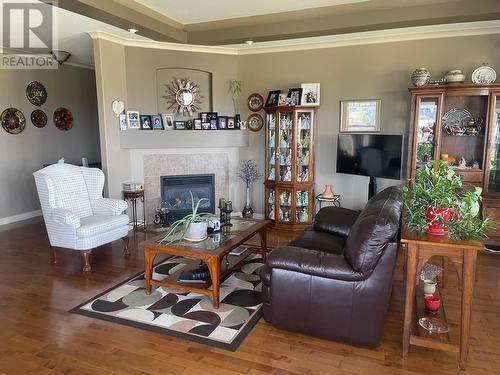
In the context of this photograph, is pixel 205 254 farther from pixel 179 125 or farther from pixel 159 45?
pixel 159 45

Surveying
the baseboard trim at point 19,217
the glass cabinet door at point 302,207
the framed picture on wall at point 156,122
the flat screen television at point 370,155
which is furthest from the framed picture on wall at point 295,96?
the baseboard trim at point 19,217

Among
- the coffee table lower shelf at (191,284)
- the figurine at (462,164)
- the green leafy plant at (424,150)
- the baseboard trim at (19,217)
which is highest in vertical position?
the green leafy plant at (424,150)

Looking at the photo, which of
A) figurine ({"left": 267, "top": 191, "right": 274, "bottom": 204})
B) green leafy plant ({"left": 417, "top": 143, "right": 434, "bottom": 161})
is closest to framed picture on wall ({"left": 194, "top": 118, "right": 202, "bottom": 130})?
figurine ({"left": 267, "top": 191, "right": 274, "bottom": 204})

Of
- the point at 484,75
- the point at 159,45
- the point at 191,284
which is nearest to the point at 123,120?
the point at 159,45

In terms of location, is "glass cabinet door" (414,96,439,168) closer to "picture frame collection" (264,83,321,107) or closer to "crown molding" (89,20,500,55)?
"crown molding" (89,20,500,55)

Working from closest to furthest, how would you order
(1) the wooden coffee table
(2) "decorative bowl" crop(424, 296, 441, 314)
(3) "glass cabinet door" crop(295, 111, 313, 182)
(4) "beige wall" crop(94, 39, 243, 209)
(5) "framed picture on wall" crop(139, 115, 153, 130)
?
(2) "decorative bowl" crop(424, 296, 441, 314) < (1) the wooden coffee table < (4) "beige wall" crop(94, 39, 243, 209) < (3) "glass cabinet door" crop(295, 111, 313, 182) < (5) "framed picture on wall" crop(139, 115, 153, 130)

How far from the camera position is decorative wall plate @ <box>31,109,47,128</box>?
6120 millimetres

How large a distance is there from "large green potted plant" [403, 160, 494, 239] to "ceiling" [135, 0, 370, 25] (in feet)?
7.84

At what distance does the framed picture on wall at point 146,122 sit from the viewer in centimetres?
544

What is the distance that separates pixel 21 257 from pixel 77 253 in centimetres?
59

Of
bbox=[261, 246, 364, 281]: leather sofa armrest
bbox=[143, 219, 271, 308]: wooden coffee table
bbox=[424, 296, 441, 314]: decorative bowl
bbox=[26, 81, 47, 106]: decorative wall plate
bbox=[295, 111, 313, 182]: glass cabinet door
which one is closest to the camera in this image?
bbox=[261, 246, 364, 281]: leather sofa armrest

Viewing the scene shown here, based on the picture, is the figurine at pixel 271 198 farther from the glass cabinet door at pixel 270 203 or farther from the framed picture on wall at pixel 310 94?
the framed picture on wall at pixel 310 94

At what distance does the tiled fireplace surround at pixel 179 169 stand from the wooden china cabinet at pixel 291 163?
885 millimetres

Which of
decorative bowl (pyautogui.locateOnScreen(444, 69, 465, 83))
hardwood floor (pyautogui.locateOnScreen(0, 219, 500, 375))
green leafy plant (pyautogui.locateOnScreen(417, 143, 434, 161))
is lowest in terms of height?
hardwood floor (pyautogui.locateOnScreen(0, 219, 500, 375))
